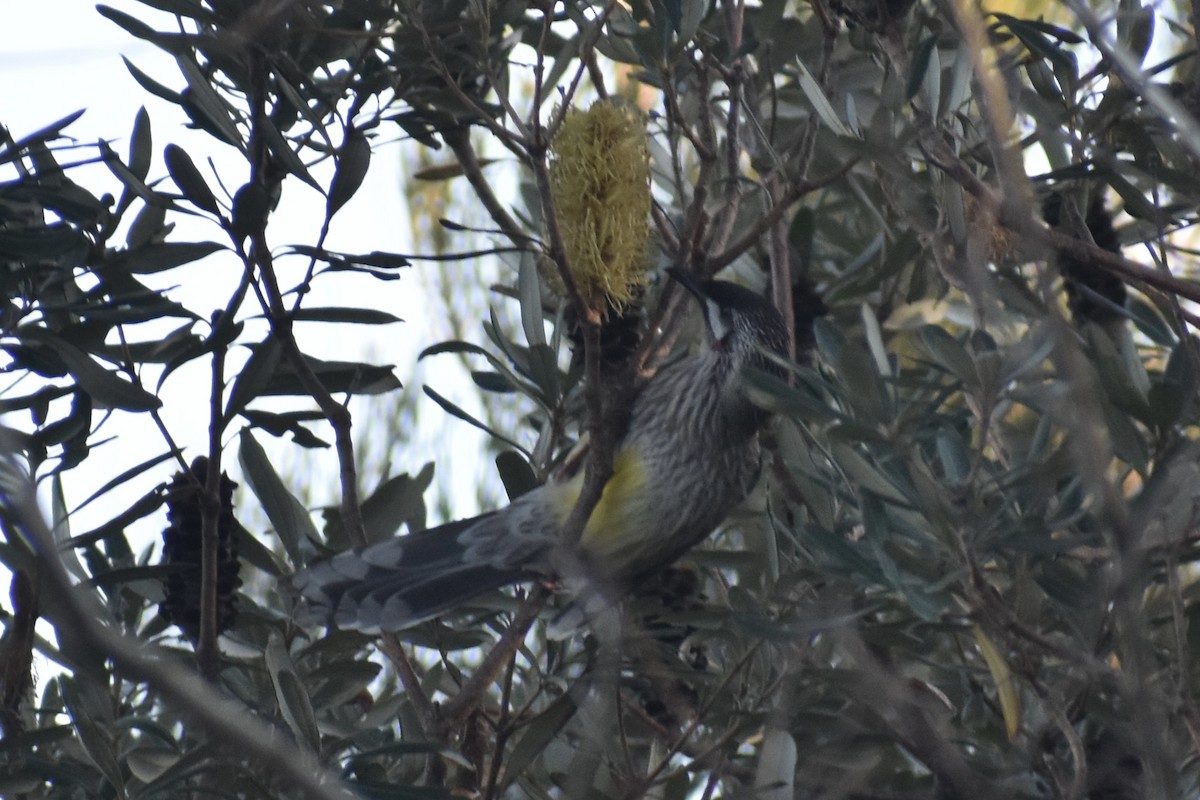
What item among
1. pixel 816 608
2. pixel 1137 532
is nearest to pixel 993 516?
pixel 816 608

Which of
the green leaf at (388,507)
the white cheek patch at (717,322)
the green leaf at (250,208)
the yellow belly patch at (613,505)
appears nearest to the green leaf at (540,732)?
the green leaf at (388,507)

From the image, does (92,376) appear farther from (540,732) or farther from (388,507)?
(540,732)

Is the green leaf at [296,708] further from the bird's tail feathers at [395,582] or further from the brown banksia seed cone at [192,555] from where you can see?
the bird's tail feathers at [395,582]

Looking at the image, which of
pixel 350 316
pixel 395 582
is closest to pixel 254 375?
pixel 350 316

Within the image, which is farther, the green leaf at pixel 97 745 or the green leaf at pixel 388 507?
the green leaf at pixel 388 507

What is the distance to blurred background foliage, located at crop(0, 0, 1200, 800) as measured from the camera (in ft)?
5.47

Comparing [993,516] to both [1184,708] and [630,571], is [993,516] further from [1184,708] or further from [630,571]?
[630,571]

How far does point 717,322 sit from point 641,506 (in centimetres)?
39

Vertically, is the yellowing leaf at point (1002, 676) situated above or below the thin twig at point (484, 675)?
below

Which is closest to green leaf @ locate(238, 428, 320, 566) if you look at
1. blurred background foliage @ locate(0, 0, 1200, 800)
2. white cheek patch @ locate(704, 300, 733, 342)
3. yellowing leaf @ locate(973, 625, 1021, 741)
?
blurred background foliage @ locate(0, 0, 1200, 800)

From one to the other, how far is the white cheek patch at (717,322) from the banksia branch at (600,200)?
68 cm

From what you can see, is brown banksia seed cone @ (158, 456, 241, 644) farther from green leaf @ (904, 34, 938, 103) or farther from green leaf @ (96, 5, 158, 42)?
green leaf @ (904, 34, 938, 103)

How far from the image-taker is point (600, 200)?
1918 millimetres

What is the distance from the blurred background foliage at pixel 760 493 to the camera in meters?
1.67
